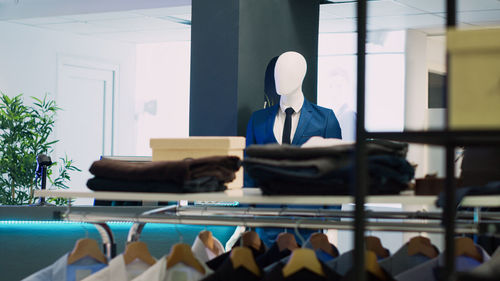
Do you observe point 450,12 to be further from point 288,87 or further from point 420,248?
point 288,87

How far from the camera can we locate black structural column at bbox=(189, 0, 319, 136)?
179 inches

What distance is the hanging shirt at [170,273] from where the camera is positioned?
5.94 ft

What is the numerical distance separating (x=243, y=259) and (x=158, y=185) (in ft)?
0.94

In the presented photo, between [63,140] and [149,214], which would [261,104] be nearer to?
[149,214]

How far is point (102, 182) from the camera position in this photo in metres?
1.83

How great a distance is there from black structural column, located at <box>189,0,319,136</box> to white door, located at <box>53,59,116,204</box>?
461 cm

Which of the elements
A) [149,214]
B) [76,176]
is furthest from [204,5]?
[76,176]

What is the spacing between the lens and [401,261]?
6.28 ft

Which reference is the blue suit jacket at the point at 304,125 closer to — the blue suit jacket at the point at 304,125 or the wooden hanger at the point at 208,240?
the blue suit jacket at the point at 304,125

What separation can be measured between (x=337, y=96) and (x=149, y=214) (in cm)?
812

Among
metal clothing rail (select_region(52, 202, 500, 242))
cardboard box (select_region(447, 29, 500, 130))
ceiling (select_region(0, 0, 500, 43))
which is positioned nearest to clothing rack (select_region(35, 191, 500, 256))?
metal clothing rail (select_region(52, 202, 500, 242))

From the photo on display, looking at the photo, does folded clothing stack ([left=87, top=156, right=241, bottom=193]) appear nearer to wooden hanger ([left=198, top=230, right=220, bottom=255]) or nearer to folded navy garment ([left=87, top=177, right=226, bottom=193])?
folded navy garment ([left=87, top=177, right=226, bottom=193])

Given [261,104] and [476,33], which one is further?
[261,104]

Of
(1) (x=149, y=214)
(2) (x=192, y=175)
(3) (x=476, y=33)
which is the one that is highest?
(3) (x=476, y=33)
